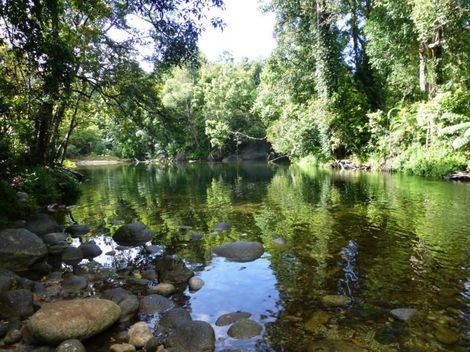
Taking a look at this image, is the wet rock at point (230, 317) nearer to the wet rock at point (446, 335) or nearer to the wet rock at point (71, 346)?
the wet rock at point (71, 346)

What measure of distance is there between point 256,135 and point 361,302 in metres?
47.7

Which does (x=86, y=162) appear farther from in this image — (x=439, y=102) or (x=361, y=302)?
(x=361, y=302)

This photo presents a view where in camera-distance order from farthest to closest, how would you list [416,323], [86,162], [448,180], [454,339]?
[86,162] < [448,180] < [416,323] < [454,339]

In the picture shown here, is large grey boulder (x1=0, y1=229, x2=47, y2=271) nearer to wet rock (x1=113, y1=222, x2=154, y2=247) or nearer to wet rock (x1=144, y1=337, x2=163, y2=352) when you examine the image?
wet rock (x1=113, y1=222, x2=154, y2=247)

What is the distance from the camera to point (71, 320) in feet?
14.8

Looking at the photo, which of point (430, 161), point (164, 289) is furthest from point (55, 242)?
point (430, 161)

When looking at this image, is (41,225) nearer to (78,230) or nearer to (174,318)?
(78,230)

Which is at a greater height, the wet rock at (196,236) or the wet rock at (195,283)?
the wet rock at (196,236)

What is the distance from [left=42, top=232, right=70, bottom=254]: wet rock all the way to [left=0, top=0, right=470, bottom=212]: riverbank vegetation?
310cm

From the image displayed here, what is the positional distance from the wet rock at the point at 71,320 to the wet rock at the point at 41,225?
5.40 metres

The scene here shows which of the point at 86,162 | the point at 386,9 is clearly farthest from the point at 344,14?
the point at 86,162

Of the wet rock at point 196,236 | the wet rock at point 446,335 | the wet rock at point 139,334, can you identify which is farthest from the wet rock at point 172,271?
the wet rock at point 446,335

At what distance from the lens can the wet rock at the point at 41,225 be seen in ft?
31.6

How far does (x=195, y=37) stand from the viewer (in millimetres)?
8883
